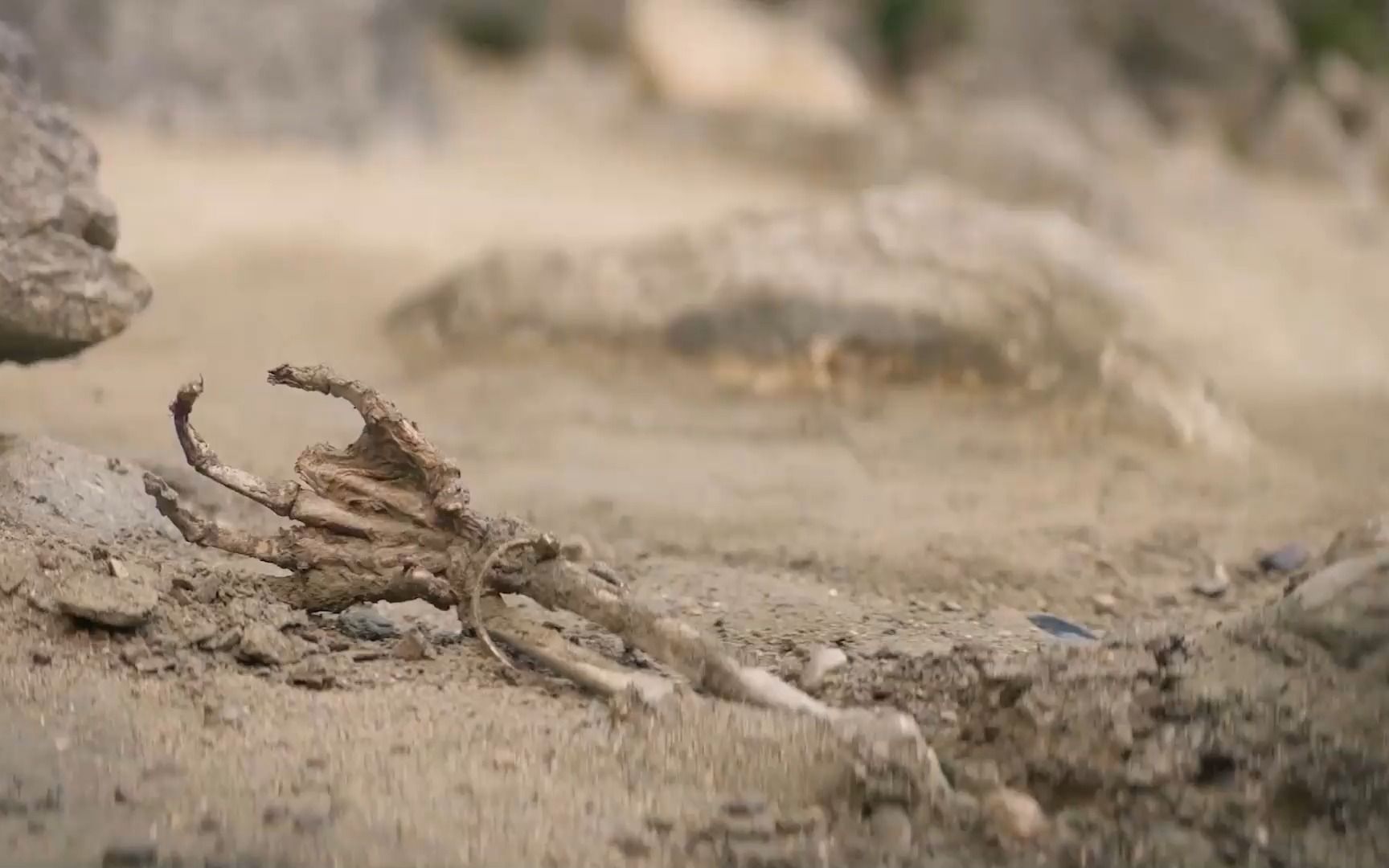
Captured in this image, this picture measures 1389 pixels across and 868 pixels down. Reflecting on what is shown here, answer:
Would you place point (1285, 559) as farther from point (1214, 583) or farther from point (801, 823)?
point (801, 823)

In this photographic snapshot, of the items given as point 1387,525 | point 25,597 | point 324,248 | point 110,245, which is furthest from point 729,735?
point 324,248

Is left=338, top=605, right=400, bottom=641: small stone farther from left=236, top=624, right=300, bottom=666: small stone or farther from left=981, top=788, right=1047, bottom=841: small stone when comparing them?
left=981, top=788, right=1047, bottom=841: small stone

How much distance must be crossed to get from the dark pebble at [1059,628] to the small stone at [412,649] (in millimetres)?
864

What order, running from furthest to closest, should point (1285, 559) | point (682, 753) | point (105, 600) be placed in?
point (1285, 559)
point (105, 600)
point (682, 753)

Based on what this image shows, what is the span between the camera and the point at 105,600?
4.64ft

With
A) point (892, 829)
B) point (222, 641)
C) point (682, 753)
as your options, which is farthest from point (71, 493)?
point (892, 829)

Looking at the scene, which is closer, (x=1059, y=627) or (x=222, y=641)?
(x=222, y=641)

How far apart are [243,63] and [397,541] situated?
534cm

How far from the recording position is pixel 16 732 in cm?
119

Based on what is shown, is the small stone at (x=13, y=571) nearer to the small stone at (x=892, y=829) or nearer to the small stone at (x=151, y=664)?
the small stone at (x=151, y=664)

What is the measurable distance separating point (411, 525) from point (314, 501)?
12 centimetres

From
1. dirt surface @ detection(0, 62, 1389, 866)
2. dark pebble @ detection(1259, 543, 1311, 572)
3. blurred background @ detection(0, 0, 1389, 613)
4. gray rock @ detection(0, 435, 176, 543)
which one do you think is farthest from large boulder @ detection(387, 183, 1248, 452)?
gray rock @ detection(0, 435, 176, 543)

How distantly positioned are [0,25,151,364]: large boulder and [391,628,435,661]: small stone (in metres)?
0.78

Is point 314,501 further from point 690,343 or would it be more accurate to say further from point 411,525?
point 690,343
